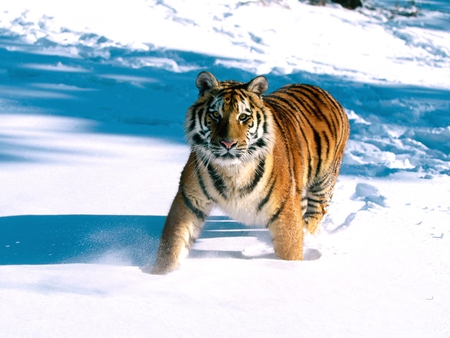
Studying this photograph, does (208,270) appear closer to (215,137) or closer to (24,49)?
(215,137)

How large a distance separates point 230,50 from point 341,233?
16.4 ft

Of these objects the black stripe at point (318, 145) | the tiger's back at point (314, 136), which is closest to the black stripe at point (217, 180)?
the tiger's back at point (314, 136)

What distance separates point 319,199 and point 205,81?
1.33 meters

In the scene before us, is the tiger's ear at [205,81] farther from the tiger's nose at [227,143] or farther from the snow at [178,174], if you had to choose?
the snow at [178,174]

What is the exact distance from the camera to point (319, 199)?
4035 mm

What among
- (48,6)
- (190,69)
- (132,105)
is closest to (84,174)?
(132,105)

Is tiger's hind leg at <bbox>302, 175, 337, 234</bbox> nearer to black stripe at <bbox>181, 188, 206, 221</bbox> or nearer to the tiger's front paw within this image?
black stripe at <bbox>181, 188, 206, 221</bbox>

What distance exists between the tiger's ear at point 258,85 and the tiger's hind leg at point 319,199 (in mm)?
1068

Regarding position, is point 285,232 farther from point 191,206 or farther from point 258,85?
point 258,85

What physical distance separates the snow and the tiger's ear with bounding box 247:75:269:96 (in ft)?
2.60

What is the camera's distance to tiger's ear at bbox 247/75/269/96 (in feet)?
10.0

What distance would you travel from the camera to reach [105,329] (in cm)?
219

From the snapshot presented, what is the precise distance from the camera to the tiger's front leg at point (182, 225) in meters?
3.05

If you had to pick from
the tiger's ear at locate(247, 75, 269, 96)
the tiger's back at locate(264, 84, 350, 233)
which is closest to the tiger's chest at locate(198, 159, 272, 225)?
the tiger's ear at locate(247, 75, 269, 96)
